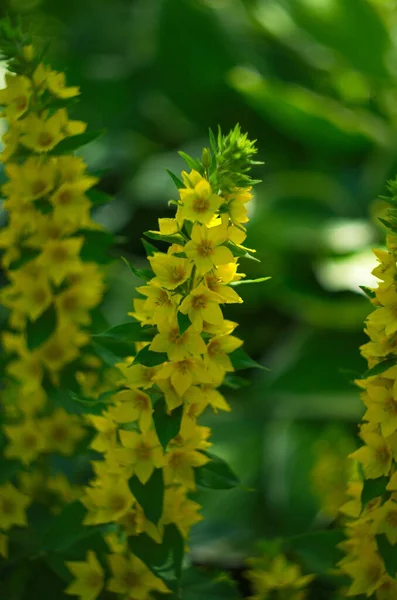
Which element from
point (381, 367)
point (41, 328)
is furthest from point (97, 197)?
point (381, 367)

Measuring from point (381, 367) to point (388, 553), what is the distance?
0.54ft

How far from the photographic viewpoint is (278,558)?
2.87 ft

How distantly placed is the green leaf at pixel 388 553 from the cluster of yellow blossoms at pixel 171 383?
17 centimetres

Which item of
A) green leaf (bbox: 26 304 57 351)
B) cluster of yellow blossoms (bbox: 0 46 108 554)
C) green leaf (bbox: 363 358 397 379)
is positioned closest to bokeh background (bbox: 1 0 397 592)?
cluster of yellow blossoms (bbox: 0 46 108 554)

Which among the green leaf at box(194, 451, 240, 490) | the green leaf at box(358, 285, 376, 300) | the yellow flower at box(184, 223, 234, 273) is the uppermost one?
the yellow flower at box(184, 223, 234, 273)

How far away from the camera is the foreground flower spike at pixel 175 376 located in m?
0.67

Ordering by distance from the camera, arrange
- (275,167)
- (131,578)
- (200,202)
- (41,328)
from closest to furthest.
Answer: (200,202) < (131,578) < (41,328) < (275,167)

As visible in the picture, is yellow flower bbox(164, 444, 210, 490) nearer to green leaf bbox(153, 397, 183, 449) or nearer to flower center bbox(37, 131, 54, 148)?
green leaf bbox(153, 397, 183, 449)

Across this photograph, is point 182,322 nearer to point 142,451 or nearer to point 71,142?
point 142,451

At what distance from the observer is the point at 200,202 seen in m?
0.67

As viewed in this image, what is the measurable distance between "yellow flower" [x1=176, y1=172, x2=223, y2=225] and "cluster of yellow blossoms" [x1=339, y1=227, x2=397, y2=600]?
0.14 meters

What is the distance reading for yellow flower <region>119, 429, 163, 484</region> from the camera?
2.37 ft

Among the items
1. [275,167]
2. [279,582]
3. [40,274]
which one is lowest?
[279,582]

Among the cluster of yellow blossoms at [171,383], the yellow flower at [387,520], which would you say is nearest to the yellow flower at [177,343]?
the cluster of yellow blossoms at [171,383]
